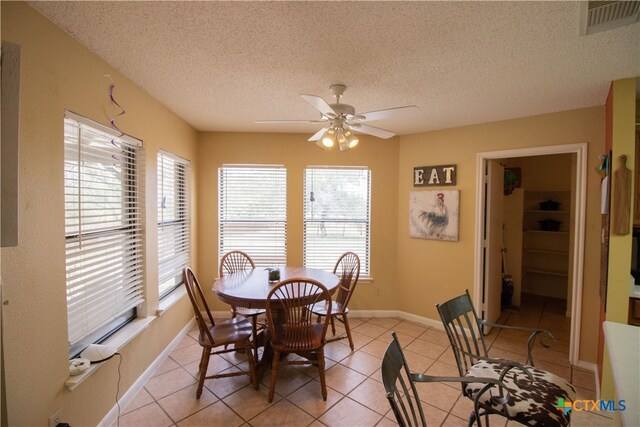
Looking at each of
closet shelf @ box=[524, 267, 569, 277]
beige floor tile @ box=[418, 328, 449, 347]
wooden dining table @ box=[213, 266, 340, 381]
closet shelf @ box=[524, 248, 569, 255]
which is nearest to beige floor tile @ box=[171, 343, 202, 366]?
wooden dining table @ box=[213, 266, 340, 381]

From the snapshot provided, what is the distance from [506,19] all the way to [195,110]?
2.68 meters

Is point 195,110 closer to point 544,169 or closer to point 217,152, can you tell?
point 217,152

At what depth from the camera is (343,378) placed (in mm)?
2477

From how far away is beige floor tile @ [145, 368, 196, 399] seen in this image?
A: 227 centimetres

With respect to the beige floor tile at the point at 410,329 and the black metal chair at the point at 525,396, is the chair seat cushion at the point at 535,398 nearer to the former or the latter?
the black metal chair at the point at 525,396

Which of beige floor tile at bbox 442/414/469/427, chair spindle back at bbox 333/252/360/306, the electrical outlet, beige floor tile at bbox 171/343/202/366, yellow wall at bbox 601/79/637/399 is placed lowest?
beige floor tile at bbox 442/414/469/427

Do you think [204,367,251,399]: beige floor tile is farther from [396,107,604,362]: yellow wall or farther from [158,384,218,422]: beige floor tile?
[396,107,604,362]: yellow wall

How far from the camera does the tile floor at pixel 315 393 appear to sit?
1995 mm

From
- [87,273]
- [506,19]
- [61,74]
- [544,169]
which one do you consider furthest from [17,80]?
[544,169]

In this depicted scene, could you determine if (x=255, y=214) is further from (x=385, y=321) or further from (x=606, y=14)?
(x=606, y=14)

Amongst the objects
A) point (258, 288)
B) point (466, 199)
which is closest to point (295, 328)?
point (258, 288)

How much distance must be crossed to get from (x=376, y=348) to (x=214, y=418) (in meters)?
1.71

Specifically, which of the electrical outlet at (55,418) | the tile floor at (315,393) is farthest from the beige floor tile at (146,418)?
the electrical outlet at (55,418)

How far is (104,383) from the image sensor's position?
6.23ft
